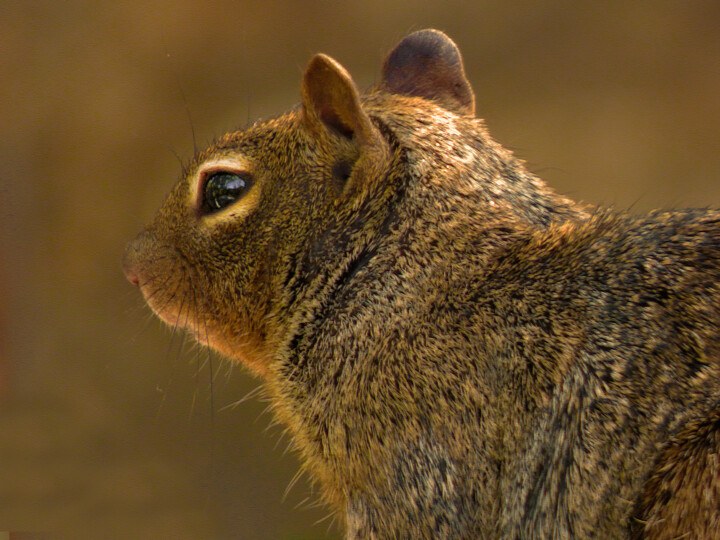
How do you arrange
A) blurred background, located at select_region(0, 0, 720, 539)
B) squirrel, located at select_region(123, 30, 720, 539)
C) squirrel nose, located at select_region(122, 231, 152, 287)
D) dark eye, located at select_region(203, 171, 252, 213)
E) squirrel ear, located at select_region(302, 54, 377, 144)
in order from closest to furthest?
1. squirrel, located at select_region(123, 30, 720, 539)
2. squirrel ear, located at select_region(302, 54, 377, 144)
3. dark eye, located at select_region(203, 171, 252, 213)
4. squirrel nose, located at select_region(122, 231, 152, 287)
5. blurred background, located at select_region(0, 0, 720, 539)

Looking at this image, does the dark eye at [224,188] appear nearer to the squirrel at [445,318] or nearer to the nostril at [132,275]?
the squirrel at [445,318]

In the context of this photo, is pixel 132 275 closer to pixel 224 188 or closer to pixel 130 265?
pixel 130 265

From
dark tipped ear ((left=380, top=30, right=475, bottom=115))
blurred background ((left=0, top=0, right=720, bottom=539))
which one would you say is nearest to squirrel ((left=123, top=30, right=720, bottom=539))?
dark tipped ear ((left=380, top=30, right=475, bottom=115))

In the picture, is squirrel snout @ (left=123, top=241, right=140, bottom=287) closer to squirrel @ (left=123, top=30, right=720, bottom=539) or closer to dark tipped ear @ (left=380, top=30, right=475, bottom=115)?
squirrel @ (left=123, top=30, right=720, bottom=539)

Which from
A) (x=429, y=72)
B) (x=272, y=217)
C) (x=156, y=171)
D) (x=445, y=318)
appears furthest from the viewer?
(x=156, y=171)

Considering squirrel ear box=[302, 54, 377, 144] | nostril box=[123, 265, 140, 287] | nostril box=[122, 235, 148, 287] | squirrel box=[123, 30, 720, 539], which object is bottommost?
nostril box=[123, 265, 140, 287]

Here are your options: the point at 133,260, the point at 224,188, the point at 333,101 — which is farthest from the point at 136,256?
the point at 333,101

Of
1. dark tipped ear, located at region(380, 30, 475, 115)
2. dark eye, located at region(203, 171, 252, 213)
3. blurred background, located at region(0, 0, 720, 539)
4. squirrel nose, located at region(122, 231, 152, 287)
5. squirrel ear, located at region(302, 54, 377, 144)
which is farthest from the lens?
blurred background, located at region(0, 0, 720, 539)

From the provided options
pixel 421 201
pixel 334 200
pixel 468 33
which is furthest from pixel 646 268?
pixel 468 33
